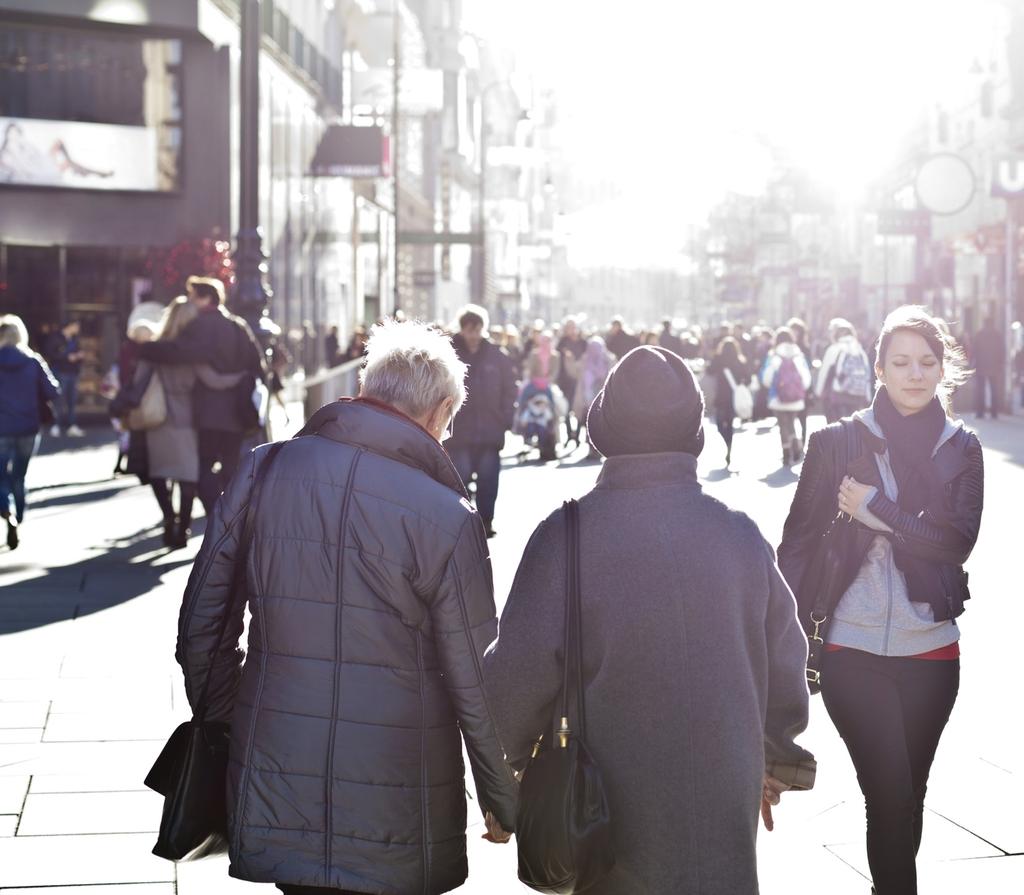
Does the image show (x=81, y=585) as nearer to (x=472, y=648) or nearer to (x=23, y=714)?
(x=23, y=714)

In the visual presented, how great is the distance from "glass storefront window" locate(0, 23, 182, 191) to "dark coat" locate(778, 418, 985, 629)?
29.6m

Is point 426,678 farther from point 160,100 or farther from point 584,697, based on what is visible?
point 160,100

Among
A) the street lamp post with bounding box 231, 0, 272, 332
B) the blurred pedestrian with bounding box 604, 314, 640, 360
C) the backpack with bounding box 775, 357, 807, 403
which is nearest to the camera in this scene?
the street lamp post with bounding box 231, 0, 272, 332

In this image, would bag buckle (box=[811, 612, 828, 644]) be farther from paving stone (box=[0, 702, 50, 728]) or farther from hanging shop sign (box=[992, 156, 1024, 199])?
hanging shop sign (box=[992, 156, 1024, 199])

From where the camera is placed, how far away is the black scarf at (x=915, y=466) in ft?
16.4

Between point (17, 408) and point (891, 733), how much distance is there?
10.4 meters

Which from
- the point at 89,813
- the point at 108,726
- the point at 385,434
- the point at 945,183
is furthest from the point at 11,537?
the point at 945,183

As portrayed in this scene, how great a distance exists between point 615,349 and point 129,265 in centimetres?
1090

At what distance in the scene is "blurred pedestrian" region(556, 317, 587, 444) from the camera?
2866 centimetres

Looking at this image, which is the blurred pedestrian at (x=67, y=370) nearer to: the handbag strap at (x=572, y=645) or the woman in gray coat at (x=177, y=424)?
the woman in gray coat at (x=177, y=424)

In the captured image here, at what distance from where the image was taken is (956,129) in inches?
2505

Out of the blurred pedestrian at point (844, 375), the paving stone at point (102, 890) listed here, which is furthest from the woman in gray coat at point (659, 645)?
the blurred pedestrian at point (844, 375)

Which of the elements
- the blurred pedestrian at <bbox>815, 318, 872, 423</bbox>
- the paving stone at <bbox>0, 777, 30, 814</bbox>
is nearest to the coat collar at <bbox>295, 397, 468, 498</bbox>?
the paving stone at <bbox>0, 777, 30, 814</bbox>

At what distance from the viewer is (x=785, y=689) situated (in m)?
3.92
